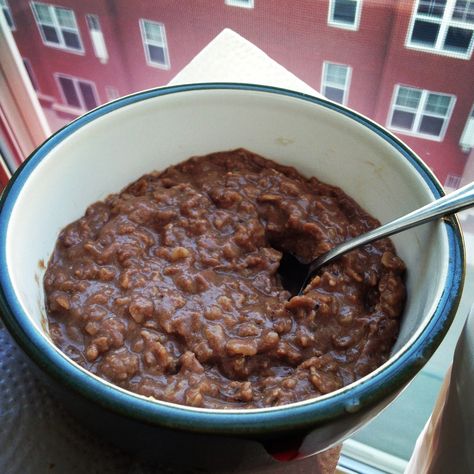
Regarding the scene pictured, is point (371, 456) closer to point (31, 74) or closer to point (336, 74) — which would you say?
point (336, 74)

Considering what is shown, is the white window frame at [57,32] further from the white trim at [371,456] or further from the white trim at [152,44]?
the white trim at [371,456]

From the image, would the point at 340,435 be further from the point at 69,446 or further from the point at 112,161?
the point at 112,161

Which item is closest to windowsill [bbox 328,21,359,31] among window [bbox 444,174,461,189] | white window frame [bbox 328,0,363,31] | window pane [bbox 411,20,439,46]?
white window frame [bbox 328,0,363,31]

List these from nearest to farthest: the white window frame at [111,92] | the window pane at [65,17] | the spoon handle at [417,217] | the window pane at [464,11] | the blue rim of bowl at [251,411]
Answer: the blue rim of bowl at [251,411]
the spoon handle at [417,217]
the window pane at [464,11]
the window pane at [65,17]
the white window frame at [111,92]

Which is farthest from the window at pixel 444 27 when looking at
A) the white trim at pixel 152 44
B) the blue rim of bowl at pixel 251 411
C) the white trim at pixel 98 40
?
the white trim at pixel 98 40

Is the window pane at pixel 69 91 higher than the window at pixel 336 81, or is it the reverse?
the window at pixel 336 81

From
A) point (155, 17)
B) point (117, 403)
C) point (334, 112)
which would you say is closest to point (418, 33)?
point (334, 112)

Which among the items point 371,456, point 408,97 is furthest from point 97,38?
point 371,456
